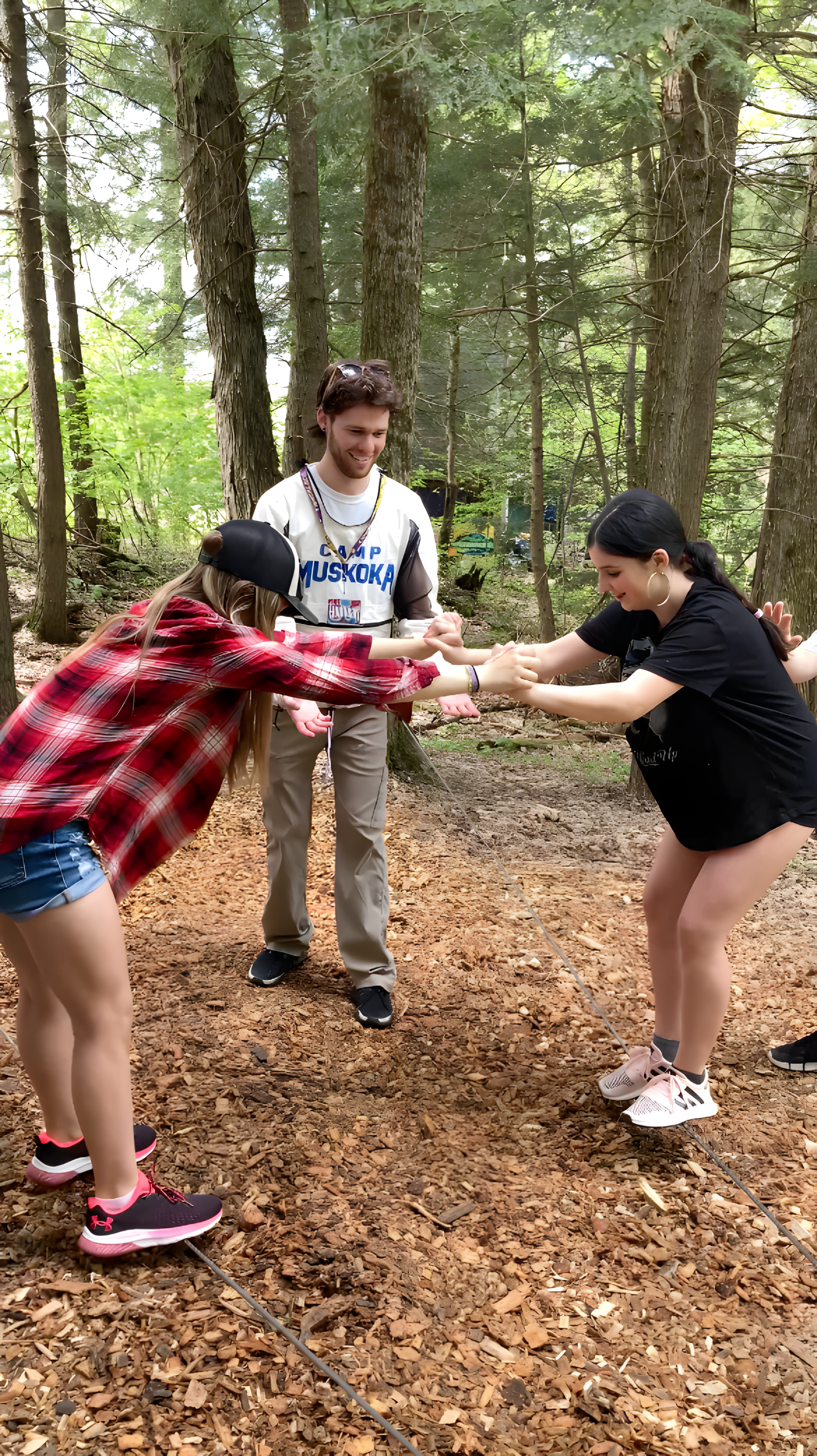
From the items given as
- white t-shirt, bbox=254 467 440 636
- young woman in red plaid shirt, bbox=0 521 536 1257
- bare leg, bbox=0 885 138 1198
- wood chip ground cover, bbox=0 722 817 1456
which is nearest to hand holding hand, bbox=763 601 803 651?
white t-shirt, bbox=254 467 440 636

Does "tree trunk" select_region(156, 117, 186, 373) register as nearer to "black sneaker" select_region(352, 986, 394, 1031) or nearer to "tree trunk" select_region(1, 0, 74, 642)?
"tree trunk" select_region(1, 0, 74, 642)

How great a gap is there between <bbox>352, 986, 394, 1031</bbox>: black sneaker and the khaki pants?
28mm

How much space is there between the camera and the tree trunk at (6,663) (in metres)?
4.20

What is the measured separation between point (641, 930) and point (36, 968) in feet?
10.5

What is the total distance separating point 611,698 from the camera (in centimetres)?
247

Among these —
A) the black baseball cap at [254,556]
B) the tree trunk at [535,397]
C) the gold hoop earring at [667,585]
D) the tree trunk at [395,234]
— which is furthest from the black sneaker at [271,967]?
the tree trunk at [535,397]

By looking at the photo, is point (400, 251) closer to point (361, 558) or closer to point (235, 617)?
point (361, 558)

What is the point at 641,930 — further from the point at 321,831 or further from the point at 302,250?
the point at 302,250

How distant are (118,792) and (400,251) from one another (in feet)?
15.0

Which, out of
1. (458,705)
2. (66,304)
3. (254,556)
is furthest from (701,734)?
(66,304)

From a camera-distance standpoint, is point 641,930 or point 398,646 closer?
point 398,646

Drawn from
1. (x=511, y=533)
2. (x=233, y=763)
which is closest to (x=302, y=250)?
(x=233, y=763)

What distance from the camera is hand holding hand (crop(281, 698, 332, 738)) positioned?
3016 mm

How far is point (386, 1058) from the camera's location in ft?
11.1
